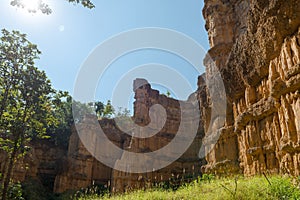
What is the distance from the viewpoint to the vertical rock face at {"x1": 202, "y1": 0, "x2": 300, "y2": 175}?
30.0ft

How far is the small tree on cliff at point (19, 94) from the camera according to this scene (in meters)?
14.8

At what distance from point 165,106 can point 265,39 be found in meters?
26.3

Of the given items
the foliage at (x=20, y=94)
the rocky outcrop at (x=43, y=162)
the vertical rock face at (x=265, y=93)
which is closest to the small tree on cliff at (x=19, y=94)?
the foliage at (x=20, y=94)

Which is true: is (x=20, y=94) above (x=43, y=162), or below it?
above

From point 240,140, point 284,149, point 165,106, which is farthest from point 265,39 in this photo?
point 165,106

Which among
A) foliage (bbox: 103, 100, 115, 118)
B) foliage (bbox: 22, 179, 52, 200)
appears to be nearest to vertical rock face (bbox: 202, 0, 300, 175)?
foliage (bbox: 22, 179, 52, 200)

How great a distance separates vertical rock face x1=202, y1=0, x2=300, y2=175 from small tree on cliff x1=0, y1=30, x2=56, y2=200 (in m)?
A: 11.6

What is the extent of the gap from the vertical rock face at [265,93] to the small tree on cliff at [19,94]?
11.6 m

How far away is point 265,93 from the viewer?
1204 centimetres

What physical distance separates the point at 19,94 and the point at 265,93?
550 inches

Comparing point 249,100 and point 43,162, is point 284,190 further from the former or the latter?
point 43,162

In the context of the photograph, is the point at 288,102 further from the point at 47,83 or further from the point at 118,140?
the point at 118,140

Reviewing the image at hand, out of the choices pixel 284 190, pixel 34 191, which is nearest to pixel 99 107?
pixel 34 191

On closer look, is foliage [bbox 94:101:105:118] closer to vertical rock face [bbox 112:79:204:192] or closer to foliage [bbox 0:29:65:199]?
vertical rock face [bbox 112:79:204:192]
